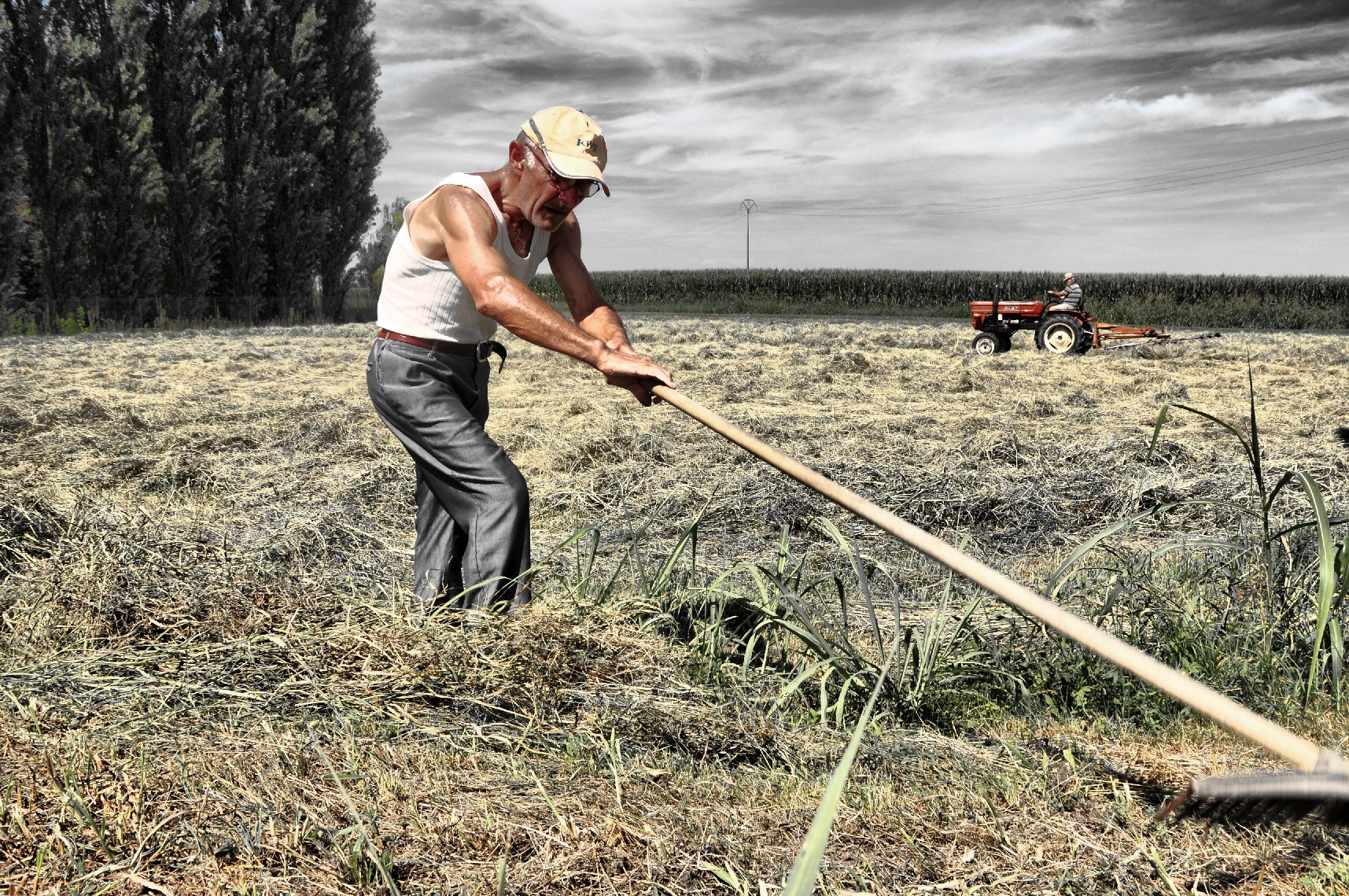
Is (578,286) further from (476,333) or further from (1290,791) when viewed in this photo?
(1290,791)

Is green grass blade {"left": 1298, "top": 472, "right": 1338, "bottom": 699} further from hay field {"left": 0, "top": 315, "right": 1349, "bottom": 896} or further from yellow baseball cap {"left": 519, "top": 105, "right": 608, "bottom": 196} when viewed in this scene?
yellow baseball cap {"left": 519, "top": 105, "right": 608, "bottom": 196}

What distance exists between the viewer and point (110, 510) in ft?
12.9

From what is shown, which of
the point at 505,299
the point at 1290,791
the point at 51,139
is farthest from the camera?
the point at 51,139

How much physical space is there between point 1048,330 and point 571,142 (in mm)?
12557

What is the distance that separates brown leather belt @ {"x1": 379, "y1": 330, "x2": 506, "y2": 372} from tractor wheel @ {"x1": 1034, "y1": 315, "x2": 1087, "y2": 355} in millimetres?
11720

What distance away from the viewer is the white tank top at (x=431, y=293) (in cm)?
265

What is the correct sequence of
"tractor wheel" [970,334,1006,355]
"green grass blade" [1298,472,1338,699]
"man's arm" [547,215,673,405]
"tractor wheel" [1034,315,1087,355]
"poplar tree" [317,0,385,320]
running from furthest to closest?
"poplar tree" [317,0,385,320]
"tractor wheel" [970,334,1006,355]
"tractor wheel" [1034,315,1087,355]
"man's arm" [547,215,673,405]
"green grass blade" [1298,472,1338,699]

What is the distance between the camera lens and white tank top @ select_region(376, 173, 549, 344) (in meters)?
2.65

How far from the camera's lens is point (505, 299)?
2.37 m

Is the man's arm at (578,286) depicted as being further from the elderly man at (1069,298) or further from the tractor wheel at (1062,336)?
the elderly man at (1069,298)

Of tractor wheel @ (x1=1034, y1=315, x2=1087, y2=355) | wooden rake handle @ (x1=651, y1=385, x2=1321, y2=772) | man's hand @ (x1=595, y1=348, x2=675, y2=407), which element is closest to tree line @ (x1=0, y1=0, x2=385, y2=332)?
tractor wheel @ (x1=1034, y1=315, x2=1087, y2=355)

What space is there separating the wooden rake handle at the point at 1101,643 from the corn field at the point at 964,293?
32.2 meters

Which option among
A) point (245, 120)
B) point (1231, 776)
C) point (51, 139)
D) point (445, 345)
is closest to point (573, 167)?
point (445, 345)

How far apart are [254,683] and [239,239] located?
2453 centimetres
